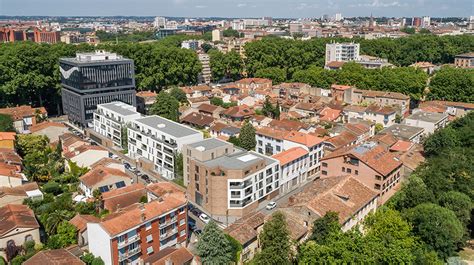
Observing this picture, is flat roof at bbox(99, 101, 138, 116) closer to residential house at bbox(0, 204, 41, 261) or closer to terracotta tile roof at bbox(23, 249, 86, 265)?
residential house at bbox(0, 204, 41, 261)

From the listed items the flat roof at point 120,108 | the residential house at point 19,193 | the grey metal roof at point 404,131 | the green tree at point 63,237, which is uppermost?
the flat roof at point 120,108

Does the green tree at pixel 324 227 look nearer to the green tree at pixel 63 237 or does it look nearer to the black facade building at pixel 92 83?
the green tree at pixel 63 237

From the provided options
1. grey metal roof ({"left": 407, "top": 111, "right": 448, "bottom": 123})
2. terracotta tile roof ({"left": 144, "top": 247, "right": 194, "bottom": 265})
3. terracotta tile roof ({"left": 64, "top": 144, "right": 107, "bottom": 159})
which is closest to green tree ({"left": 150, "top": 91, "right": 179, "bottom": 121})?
terracotta tile roof ({"left": 64, "top": 144, "right": 107, "bottom": 159})

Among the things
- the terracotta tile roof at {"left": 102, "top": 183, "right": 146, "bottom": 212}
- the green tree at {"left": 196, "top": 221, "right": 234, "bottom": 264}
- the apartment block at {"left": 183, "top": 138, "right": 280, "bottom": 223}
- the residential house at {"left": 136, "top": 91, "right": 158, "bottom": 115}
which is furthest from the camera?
the residential house at {"left": 136, "top": 91, "right": 158, "bottom": 115}

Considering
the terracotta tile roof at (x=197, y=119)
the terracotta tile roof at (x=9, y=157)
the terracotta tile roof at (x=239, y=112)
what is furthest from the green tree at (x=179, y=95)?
the terracotta tile roof at (x=9, y=157)

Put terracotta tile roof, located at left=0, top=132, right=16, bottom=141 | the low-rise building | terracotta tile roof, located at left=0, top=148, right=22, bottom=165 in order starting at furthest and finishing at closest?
the low-rise building, terracotta tile roof, located at left=0, top=132, right=16, bottom=141, terracotta tile roof, located at left=0, top=148, right=22, bottom=165

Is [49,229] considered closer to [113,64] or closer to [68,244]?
[68,244]

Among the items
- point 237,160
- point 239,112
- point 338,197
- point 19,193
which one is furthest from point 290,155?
point 19,193
